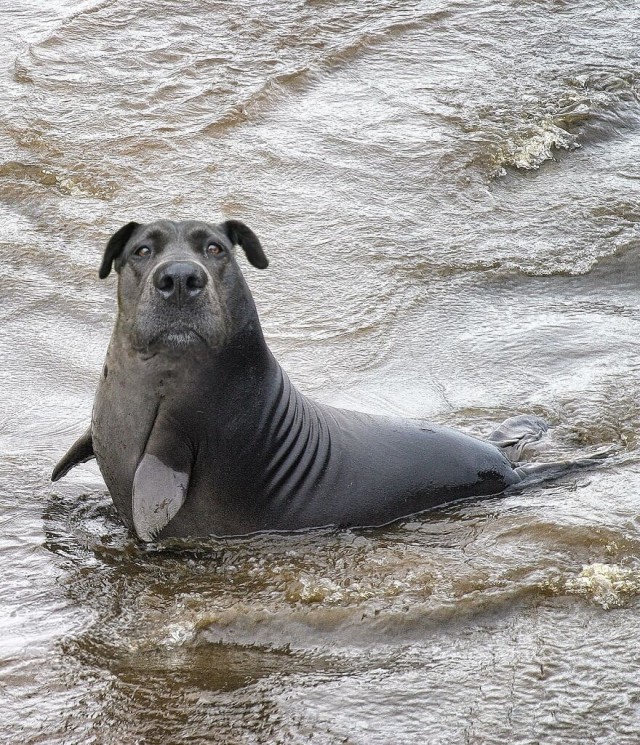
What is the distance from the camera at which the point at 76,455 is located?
6.46 m

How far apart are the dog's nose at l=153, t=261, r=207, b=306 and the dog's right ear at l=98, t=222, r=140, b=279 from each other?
43 centimetres

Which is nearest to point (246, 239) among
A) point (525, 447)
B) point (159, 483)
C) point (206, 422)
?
point (206, 422)

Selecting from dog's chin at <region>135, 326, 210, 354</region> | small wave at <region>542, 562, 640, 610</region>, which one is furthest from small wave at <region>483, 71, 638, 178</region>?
small wave at <region>542, 562, 640, 610</region>

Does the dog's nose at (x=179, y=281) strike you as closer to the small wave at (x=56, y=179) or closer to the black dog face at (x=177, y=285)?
the black dog face at (x=177, y=285)

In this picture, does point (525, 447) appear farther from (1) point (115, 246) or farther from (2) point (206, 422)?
(1) point (115, 246)

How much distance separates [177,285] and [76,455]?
4.03 feet

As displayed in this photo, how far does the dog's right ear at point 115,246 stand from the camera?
6172 mm

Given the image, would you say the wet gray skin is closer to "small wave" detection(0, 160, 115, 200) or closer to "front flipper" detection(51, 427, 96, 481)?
"front flipper" detection(51, 427, 96, 481)

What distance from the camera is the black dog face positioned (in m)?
5.88

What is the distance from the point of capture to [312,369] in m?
8.69

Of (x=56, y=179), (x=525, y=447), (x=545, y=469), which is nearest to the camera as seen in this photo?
(x=545, y=469)

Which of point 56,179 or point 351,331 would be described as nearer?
point 351,331

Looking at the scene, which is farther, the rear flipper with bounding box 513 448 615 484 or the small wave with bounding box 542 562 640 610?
the rear flipper with bounding box 513 448 615 484

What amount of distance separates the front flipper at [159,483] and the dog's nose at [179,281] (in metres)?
0.67
